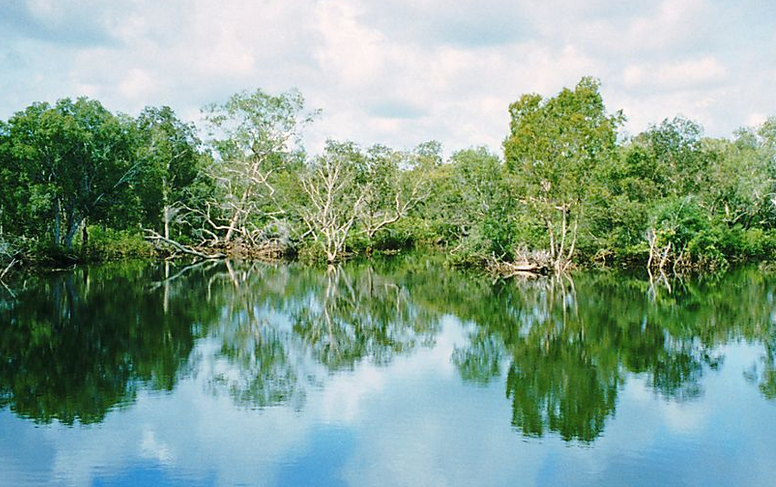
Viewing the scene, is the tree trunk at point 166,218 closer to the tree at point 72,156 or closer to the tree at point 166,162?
the tree at point 166,162

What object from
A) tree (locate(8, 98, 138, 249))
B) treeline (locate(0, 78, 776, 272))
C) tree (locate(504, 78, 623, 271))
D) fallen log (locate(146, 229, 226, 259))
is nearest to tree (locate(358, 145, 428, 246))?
treeline (locate(0, 78, 776, 272))

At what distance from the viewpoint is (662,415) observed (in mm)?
9094

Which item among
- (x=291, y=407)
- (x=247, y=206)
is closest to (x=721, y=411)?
(x=291, y=407)

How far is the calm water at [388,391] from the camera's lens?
745 centimetres

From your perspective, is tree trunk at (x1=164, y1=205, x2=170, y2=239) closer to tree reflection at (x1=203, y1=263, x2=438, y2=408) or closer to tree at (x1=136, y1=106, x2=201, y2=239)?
tree at (x1=136, y1=106, x2=201, y2=239)

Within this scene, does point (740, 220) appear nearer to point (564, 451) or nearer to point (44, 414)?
point (564, 451)

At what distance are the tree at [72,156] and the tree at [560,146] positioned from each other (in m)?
18.6

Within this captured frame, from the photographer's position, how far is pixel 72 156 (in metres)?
29.3

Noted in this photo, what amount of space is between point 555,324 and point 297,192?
26.5 m

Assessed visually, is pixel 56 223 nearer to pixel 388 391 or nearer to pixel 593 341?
pixel 388 391

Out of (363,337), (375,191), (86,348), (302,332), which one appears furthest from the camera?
(375,191)

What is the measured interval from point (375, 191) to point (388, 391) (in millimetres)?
27427

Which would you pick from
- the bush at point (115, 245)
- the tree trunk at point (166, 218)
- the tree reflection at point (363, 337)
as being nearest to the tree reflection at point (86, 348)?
the tree reflection at point (363, 337)

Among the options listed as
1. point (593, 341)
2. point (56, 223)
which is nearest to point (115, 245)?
point (56, 223)
